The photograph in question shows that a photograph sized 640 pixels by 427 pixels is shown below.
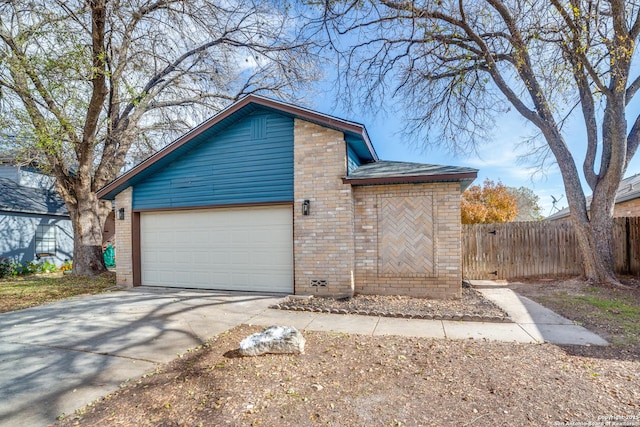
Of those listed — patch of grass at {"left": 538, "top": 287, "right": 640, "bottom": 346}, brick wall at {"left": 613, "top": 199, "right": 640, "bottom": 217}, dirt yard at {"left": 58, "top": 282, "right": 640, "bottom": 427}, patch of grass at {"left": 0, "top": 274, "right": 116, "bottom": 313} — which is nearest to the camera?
dirt yard at {"left": 58, "top": 282, "right": 640, "bottom": 427}

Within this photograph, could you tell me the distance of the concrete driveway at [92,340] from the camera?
122 inches

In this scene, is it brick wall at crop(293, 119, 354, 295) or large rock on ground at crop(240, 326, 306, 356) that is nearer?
large rock on ground at crop(240, 326, 306, 356)

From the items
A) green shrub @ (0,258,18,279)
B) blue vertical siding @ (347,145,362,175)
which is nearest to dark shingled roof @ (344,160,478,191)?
blue vertical siding @ (347,145,362,175)

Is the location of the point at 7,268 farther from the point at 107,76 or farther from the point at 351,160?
the point at 351,160

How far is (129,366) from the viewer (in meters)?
3.70

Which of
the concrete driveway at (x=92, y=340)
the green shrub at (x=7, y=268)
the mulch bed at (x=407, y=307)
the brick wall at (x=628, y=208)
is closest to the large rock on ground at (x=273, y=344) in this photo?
the concrete driveway at (x=92, y=340)

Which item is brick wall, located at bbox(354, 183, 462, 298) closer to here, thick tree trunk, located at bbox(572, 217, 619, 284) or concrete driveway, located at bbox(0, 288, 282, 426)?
concrete driveway, located at bbox(0, 288, 282, 426)

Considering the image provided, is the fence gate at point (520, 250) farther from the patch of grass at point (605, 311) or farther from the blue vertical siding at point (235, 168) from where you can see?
the blue vertical siding at point (235, 168)

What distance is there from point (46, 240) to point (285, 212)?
13.6 metres

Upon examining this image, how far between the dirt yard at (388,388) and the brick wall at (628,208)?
419 inches

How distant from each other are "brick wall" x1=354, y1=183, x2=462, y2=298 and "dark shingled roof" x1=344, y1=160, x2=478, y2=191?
260 millimetres

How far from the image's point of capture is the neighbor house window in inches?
554

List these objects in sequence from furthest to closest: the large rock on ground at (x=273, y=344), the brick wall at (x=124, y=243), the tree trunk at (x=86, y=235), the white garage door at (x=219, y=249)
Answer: the tree trunk at (x=86, y=235), the brick wall at (x=124, y=243), the white garage door at (x=219, y=249), the large rock on ground at (x=273, y=344)

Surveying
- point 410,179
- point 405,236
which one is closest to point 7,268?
point 405,236
